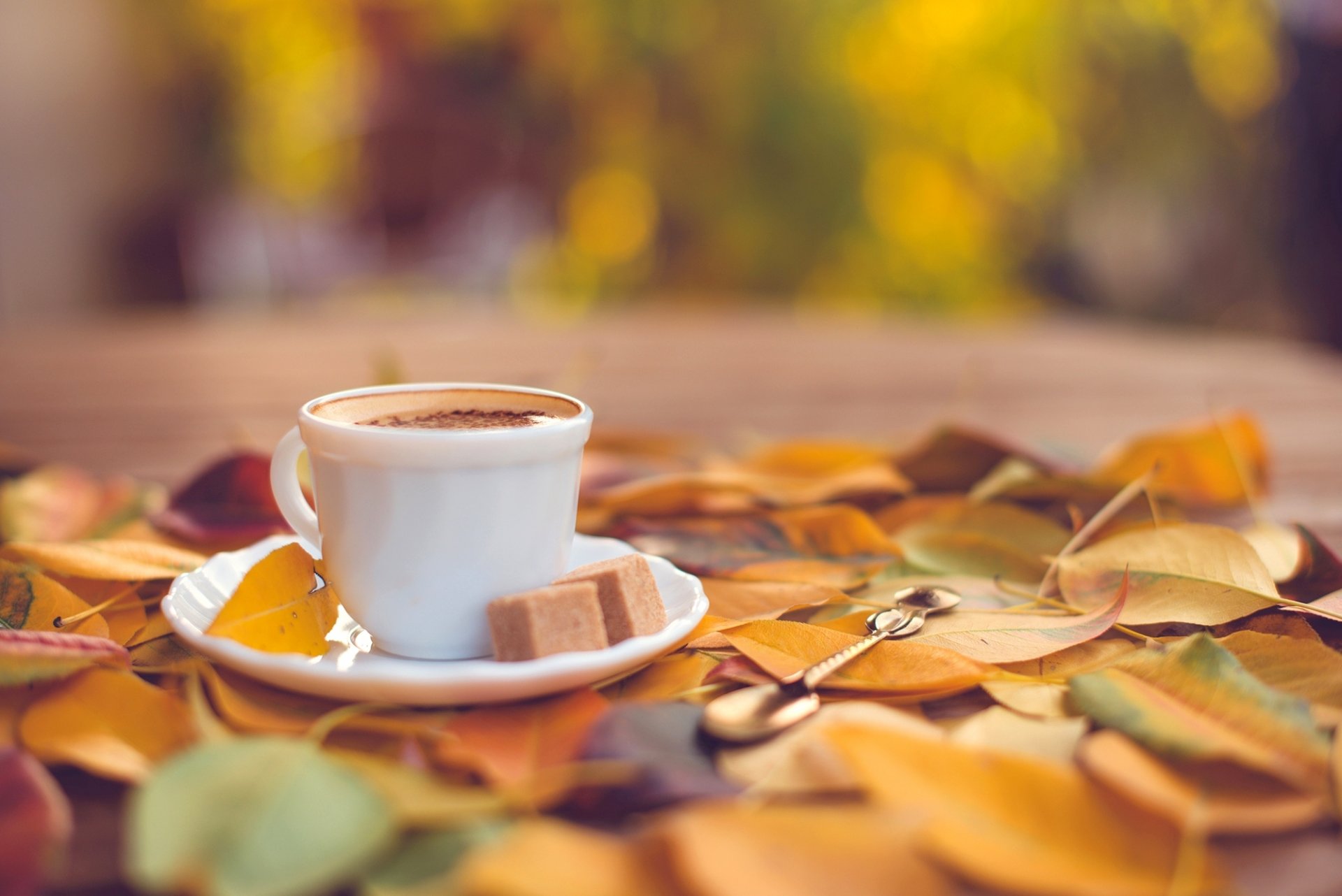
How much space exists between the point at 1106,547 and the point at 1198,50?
427 centimetres

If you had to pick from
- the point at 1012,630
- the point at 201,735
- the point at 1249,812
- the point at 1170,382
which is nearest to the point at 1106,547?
the point at 1012,630

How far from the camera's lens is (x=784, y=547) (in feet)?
2.45

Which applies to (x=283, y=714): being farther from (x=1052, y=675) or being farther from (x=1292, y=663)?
(x=1292, y=663)

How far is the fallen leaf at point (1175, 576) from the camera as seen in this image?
611 millimetres

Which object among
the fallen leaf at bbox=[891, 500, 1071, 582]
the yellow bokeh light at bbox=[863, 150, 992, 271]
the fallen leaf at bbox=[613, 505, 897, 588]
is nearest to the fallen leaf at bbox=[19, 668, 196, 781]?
the fallen leaf at bbox=[613, 505, 897, 588]

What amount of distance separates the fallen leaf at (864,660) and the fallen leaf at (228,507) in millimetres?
405

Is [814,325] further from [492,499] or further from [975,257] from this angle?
[975,257]

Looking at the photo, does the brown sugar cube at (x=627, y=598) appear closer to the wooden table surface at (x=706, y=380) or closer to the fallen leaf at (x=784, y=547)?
the fallen leaf at (x=784, y=547)

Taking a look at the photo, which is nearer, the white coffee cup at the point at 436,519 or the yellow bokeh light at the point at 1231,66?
the white coffee cup at the point at 436,519

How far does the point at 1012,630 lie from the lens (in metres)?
0.60

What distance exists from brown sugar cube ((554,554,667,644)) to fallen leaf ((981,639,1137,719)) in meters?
0.18

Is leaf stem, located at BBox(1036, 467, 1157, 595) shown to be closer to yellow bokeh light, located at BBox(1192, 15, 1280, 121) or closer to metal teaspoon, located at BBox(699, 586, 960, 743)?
metal teaspoon, located at BBox(699, 586, 960, 743)

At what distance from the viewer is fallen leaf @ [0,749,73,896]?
38 cm

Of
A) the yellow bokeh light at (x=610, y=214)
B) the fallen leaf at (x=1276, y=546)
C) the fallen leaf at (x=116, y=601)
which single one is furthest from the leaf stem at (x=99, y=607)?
the yellow bokeh light at (x=610, y=214)
